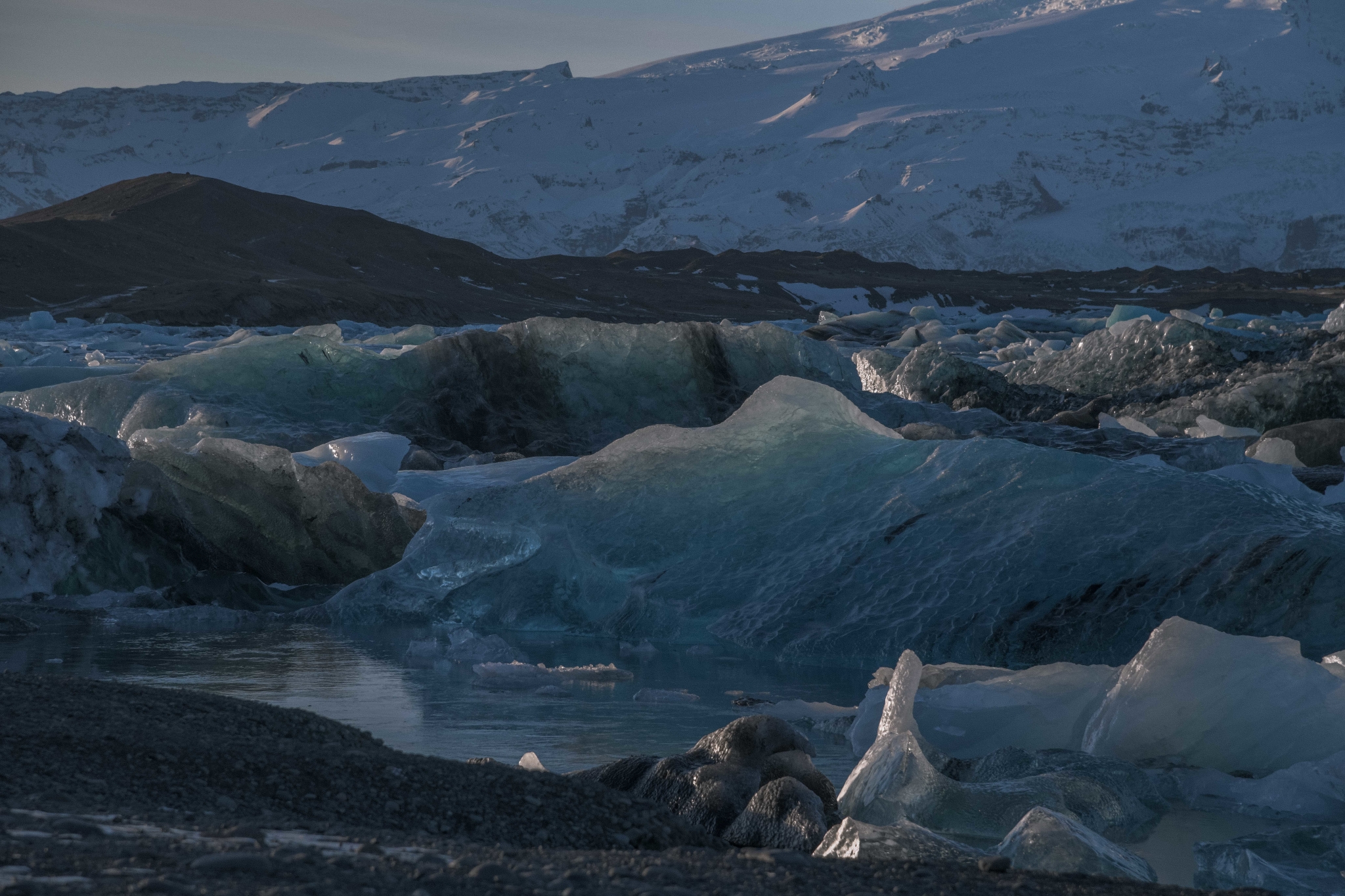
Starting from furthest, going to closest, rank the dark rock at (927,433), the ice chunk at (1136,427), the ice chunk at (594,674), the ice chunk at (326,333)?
the ice chunk at (326,333) < the ice chunk at (1136,427) < the dark rock at (927,433) < the ice chunk at (594,674)

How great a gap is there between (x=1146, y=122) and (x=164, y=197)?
4974 inches

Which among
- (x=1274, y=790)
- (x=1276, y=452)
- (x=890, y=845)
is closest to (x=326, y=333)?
(x=1276, y=452)

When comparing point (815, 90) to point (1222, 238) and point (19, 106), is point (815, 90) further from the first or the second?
point (19, 106)

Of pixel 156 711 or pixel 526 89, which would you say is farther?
pixel 526 89

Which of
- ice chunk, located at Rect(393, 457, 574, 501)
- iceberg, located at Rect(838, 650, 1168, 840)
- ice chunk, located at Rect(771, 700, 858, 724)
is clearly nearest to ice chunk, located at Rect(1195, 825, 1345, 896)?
iceberg, located at Rect(838, 650, 1168, 840)

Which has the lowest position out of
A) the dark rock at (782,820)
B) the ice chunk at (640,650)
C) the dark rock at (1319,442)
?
the ice chunk at (640,650)

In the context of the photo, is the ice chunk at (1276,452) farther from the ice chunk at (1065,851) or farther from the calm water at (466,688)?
the ice chunk at (1065,851)

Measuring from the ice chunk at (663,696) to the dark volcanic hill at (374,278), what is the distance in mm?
31553

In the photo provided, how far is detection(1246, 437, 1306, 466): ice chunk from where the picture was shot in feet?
27.7

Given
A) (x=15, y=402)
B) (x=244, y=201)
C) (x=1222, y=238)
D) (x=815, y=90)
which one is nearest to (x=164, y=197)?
(x=244, y=201)

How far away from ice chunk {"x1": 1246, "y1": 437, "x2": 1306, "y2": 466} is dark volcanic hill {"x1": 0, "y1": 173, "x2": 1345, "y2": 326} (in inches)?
1173

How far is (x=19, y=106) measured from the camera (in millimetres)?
189750

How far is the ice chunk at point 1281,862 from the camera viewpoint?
2.59 m

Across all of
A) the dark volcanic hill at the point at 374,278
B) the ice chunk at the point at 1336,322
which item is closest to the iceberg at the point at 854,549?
the ice chunk at the point at 1336,322
